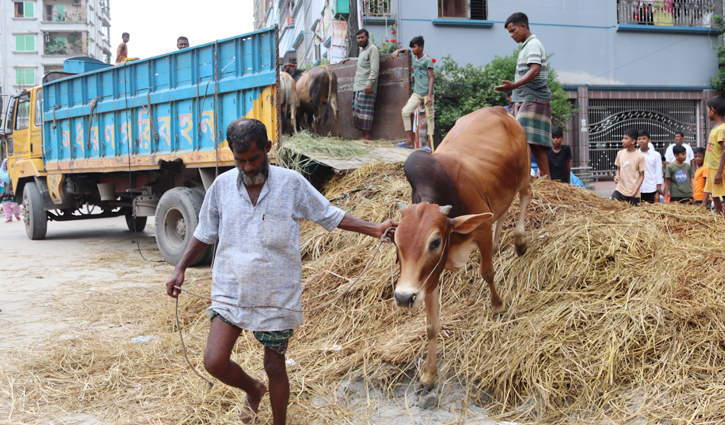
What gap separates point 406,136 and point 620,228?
4279 millimetres

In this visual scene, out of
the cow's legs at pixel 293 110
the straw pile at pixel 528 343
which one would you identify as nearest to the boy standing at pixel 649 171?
the straw pile at pixel 528 343

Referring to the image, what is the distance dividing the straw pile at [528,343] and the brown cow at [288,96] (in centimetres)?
363

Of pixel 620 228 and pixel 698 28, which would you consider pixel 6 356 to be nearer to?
pixel 620 228

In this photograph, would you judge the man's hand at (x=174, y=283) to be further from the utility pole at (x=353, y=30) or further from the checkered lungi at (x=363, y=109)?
the utility pole at (x=353, y=30)

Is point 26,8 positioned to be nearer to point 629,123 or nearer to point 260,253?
point 629,123

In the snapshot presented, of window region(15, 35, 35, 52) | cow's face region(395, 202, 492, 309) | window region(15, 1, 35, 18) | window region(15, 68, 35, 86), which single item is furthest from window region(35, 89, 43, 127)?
window region(15, 1, 35, 18)

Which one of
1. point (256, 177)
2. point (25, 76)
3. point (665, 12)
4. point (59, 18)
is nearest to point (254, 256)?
point (256, 177)

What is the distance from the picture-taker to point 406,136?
8.03 meters

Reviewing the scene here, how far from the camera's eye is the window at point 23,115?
10.9m

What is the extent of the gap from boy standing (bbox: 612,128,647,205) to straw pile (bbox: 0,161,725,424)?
6.61 feet

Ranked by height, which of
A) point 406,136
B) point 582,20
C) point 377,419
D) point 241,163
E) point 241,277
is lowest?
A: point 377,419

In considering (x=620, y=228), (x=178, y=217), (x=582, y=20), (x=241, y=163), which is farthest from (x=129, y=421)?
(x=582, y=20)

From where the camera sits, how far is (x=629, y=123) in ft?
51.8

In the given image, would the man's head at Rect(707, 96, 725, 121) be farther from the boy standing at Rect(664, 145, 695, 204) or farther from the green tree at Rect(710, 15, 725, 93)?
the green tree at Rect(710, 15, 725, 93)
